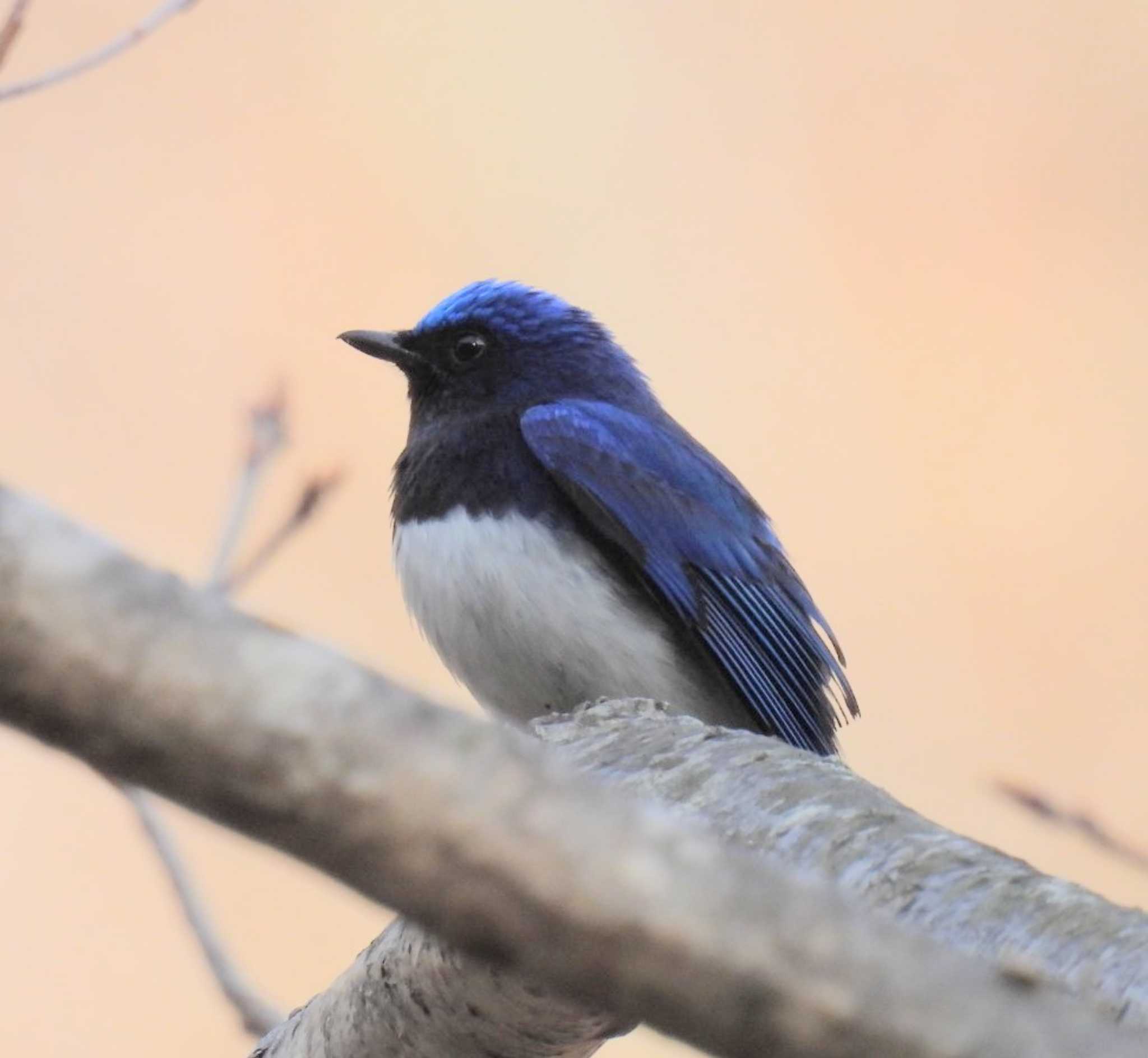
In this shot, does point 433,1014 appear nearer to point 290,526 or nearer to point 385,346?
point 290,526

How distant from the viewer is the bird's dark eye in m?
3.86

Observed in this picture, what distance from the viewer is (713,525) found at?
3.56 m

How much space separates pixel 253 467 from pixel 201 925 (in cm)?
67

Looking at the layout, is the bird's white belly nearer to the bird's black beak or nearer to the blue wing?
the blue wing

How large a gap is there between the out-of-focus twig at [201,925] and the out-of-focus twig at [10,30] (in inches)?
36.4

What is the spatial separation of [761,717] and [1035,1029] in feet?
8.12

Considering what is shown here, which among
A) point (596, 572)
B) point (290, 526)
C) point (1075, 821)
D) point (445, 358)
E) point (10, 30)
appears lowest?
point (1075, 821)

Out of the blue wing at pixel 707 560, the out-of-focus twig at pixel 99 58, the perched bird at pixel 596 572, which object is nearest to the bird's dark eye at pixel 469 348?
the perched bird at pixel 596 572

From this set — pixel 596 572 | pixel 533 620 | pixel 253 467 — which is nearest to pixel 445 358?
pixel 596 572

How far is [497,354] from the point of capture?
388 cm

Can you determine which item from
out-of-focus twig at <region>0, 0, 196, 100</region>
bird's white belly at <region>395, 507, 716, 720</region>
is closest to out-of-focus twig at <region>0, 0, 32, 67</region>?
out-of-focus twig at <region>0, 0, 196, 100</region>

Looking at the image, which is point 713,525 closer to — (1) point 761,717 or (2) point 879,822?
(1) point 761,717

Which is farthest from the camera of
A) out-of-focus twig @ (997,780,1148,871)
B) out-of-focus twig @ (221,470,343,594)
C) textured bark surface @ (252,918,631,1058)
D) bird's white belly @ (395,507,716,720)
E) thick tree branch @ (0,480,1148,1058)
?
bird's white belly @ (395,507,716,720)

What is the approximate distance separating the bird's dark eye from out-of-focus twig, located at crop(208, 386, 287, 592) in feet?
3.43
